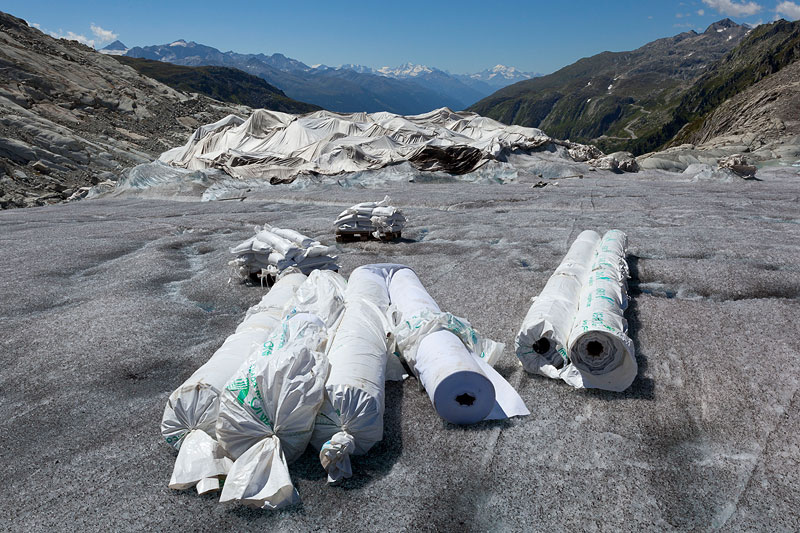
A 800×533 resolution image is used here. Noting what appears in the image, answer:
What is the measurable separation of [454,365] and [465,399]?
38 centimetres

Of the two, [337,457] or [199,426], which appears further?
[199,426]

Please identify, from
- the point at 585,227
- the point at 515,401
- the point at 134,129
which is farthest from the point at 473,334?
the point at 134,129

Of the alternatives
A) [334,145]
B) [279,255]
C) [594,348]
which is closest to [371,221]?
[279,255]

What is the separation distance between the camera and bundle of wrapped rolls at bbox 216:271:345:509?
3.93 m

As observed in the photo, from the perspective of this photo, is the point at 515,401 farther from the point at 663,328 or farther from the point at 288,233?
the point at 288,233

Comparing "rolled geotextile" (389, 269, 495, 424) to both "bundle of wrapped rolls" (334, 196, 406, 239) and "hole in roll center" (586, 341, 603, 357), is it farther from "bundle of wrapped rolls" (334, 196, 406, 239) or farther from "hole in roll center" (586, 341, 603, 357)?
"bundle of wrapped rolls" (334, 196, 406, 239)

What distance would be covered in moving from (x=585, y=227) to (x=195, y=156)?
27.2 m

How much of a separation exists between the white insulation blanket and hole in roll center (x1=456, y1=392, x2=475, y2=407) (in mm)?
22150

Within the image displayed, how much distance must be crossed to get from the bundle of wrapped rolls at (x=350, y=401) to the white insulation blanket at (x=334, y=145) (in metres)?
21.7

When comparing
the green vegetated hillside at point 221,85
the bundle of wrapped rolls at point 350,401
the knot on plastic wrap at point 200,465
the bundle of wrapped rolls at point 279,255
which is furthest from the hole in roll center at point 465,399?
the green vegetated hillside at point 221,85

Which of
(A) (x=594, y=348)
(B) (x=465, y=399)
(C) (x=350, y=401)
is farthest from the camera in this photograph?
(A) (x=594, y=348)

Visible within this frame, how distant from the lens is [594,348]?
554 cm

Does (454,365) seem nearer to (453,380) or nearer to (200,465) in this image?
(453,380)

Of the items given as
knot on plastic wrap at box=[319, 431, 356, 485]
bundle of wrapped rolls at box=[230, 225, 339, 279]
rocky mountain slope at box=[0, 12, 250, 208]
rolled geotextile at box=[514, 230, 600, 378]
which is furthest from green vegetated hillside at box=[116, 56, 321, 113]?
knot on plastic wrap at box=[319, 431, 356, 485]
